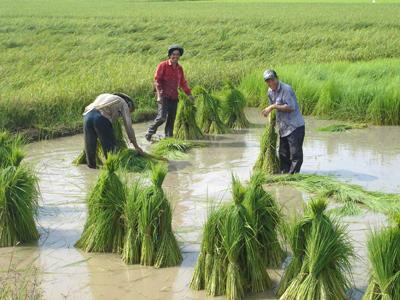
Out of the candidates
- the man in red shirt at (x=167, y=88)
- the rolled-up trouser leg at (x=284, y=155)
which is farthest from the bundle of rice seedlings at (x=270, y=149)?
the man in red shirt at (x=167, y=88)

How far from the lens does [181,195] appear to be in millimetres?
7570

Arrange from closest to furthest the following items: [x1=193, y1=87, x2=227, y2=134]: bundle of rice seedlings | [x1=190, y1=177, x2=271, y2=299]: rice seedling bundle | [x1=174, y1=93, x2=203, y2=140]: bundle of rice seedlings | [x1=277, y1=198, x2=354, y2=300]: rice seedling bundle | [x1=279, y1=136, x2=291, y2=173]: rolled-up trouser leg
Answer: [x1=277, y1=198, x2=354, y2=300]: rice seedling bundle, [x1=190, y1=177, x2=271, y2=299]: rice seedling bundle, [x1=279, y1=136, x2=291, y2=173]: rolled-up trouser leg, [x1=174, y1=93, x2=203, y2=140]: bundle of rice seedlings, [x1=193, y1=87, x2=227, y2=134]: bundle of rice seedlings

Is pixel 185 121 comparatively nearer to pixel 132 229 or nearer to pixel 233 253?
pixel 132 229

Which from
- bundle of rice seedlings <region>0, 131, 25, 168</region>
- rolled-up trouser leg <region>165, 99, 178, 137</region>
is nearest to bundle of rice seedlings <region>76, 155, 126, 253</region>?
bundle of rice seedlings <region>0, 131, 25, 168</region>

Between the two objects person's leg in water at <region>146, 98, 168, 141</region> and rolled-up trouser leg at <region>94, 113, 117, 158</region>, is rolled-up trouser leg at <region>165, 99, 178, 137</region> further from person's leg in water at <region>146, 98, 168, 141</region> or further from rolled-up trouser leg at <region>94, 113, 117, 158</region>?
rolled-up trouser leg at <region>94, 113, 117, 158</region>

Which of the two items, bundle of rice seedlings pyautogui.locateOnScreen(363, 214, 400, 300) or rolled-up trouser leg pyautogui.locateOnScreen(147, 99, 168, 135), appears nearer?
bundle of rice seedlings pyautogui.locateOnScreen(363, 214, 400, 300)

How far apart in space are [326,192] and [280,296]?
2.60m

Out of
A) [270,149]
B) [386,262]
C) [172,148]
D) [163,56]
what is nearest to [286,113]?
[270,149]

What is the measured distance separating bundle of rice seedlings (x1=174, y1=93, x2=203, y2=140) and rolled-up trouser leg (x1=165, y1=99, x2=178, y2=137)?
0.21 feet

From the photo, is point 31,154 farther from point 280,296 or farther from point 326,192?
point 280,296

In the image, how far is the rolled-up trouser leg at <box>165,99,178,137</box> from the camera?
10.6 metres

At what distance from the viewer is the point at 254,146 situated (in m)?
10.3

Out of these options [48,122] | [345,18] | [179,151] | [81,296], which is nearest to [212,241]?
[81,296]

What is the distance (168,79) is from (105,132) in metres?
2.14
